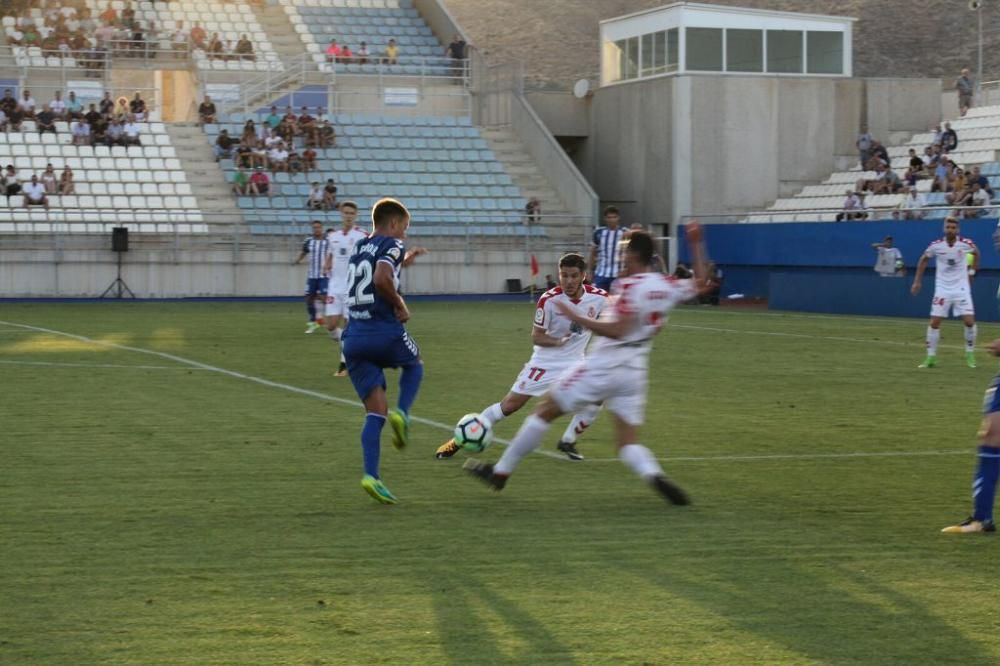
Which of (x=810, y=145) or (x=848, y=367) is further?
(x=810, y=145)

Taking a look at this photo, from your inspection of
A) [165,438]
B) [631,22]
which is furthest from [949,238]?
[631,22]

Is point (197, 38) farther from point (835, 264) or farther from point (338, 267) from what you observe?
point (338, 267)

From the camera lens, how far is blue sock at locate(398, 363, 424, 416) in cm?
1063

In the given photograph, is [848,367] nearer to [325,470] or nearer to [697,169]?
[325,470]

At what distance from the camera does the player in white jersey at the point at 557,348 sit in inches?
470

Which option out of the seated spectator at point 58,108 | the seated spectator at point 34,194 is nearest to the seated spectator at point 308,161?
the seated spectator at point 58,108

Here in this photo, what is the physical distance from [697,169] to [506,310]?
1209 centimetres

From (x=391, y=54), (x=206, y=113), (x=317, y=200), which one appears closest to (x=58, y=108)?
(x=206, y=113)

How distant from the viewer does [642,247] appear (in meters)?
9.54

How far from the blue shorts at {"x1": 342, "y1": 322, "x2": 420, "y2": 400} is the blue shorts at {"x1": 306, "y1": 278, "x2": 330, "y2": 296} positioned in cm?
1777

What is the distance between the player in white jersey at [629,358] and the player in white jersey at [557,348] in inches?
81.9

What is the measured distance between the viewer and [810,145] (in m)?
48.4

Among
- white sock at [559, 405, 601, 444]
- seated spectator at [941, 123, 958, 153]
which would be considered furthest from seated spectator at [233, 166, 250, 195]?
white sock at [559, 405, 601, 444]

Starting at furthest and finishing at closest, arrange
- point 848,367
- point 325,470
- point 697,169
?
1. point 697,169
2. point 848,367
3. point 325,470
